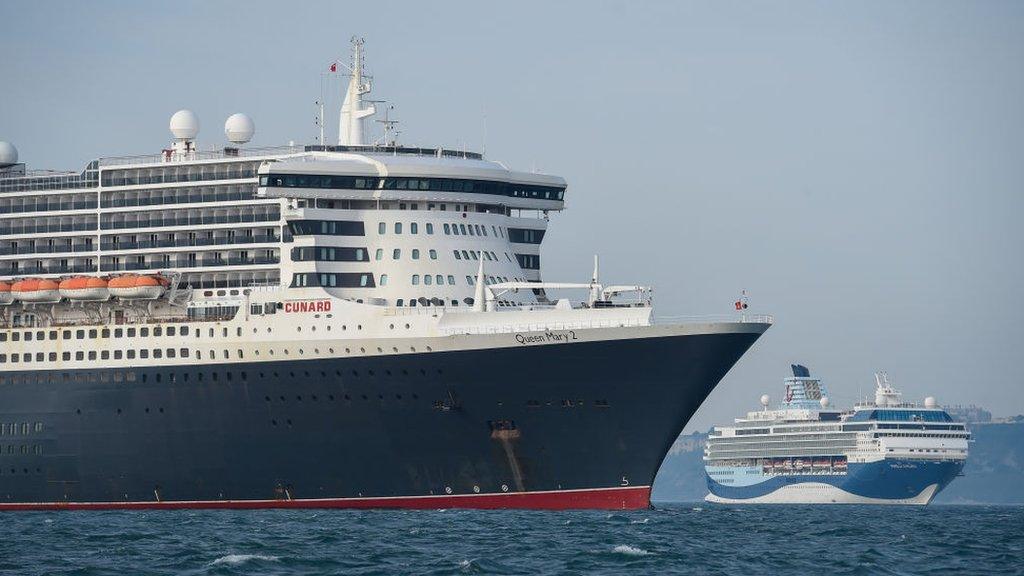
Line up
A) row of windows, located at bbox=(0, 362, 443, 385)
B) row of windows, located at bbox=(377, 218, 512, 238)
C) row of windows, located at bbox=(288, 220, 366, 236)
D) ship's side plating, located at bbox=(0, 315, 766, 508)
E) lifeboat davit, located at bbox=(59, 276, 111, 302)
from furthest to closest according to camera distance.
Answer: lifeboat davit, located at bbox=(59, 276, 111, 302), row of windows, located at bbox=(377, 218, 512, 238), row of windows, located at bbox=(288, 220, 366, 236), row of windows, located at bbox=(0, 362, 443, 385), ship's side plating, located at bbox=(0, 315, 766, 508)

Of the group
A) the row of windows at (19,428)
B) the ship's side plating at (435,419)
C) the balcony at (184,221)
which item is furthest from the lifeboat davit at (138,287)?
the row of windows at (19,428)

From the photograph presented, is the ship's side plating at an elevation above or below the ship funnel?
below

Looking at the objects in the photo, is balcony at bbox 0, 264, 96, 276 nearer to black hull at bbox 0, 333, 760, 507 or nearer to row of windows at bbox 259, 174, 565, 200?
black hull at bbox 0, 333, 760, 507

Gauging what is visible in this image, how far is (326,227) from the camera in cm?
7081

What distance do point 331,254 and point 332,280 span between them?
3.59 feet

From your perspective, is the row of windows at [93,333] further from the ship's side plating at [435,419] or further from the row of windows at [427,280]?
the row of windows at [427,280]

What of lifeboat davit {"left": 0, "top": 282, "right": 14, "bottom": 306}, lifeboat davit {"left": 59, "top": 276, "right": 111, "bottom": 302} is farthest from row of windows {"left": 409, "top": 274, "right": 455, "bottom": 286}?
lifeboat davit {"left": 0, "top": 282, "right": 14, "bottom": 306}

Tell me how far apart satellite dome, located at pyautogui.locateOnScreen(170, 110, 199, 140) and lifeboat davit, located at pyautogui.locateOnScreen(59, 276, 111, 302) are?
7674mm

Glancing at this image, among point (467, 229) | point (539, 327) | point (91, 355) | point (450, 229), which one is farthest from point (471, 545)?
point (91, 355)

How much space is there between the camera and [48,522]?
64812mm

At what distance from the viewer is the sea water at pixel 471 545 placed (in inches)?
1860

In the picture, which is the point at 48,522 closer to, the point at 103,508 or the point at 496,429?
the point at 103,508

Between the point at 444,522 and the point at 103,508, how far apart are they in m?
18.9

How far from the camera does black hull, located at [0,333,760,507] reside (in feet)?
219
